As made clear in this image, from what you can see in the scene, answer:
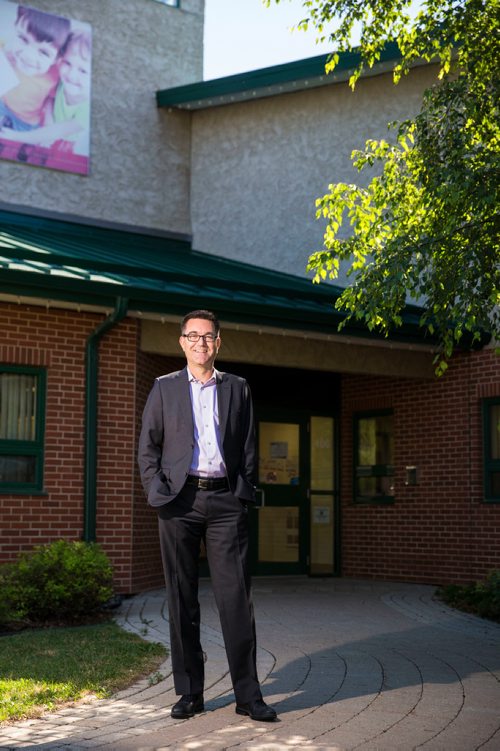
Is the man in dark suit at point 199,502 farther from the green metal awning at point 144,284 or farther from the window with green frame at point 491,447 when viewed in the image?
the window with green frame at point 491,447

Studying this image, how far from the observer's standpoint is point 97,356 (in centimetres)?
1169

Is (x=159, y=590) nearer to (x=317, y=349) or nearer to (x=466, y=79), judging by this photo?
(x=317, y=349)

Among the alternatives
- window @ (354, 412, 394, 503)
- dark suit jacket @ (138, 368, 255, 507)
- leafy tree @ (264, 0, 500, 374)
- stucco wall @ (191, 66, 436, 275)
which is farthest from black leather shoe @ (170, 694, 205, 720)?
stucco wall @ (191, 66, 436, 275)

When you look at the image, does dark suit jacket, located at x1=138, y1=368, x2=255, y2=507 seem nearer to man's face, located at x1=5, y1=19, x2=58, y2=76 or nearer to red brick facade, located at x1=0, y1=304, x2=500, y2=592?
red brick facade, located at x1=0, y1=304, x2=500, y2=592

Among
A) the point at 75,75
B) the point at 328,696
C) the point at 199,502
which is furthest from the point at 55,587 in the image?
the point at 75,75

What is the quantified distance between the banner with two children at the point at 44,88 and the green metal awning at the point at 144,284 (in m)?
1.17

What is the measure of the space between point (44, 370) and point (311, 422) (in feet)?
17.3

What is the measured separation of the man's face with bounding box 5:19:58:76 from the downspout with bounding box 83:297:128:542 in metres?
6.09

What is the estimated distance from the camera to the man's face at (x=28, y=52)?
51.8 feet

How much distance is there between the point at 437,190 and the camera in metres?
8.46

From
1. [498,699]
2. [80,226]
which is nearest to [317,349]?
[80,226]

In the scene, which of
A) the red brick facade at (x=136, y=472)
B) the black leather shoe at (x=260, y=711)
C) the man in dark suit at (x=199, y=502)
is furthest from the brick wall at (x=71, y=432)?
the black leather shoe at (x=260, y=711)

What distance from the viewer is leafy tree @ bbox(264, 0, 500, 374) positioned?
27.8ft

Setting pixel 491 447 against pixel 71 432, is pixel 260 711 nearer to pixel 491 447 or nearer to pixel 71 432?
pixel 71 432
